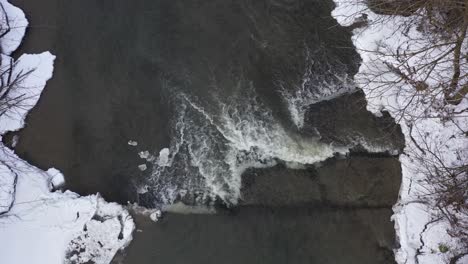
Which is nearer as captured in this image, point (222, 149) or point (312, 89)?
point (222, 149)

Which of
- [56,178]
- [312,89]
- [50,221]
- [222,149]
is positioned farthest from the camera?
[312,89]

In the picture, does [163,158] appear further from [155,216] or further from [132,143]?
[155,216]

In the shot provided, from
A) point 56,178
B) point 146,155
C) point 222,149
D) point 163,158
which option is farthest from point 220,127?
point 56,178

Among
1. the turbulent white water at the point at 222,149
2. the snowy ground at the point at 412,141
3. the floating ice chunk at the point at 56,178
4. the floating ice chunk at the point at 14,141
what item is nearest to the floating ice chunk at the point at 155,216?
the turbulent white water at the point at 222,149

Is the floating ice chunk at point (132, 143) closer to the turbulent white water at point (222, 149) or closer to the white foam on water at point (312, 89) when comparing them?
the turbulent white water at point (222, 149)

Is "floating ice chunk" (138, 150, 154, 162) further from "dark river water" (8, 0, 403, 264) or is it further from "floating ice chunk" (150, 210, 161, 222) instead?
"floating ice chunk" (150, 210, 161, 222)

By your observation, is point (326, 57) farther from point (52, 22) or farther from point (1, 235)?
point (1, 235)
